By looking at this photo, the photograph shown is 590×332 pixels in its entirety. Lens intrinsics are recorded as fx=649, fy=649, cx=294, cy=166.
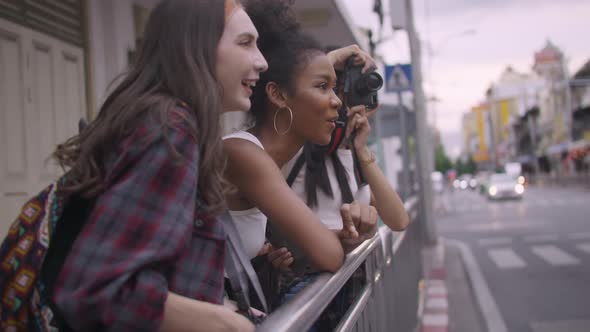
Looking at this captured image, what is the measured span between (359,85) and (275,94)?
451 mm

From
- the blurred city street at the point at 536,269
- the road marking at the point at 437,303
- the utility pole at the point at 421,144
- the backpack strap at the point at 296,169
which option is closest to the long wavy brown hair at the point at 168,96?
the backpack strap at the point at 296,169

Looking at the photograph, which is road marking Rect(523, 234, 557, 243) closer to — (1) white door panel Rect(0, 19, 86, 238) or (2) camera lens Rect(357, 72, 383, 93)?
(1) white door panel Rect(0, 19, 86, 238)

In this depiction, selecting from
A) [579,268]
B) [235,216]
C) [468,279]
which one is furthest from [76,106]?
[579,268]

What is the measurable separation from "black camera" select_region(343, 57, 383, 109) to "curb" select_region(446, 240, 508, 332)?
4.03 meters

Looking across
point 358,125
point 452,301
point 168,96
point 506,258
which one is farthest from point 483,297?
point 168,96

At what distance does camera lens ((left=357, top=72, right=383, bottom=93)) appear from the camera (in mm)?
2434

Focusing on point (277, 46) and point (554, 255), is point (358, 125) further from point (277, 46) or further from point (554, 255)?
point (554, 255)

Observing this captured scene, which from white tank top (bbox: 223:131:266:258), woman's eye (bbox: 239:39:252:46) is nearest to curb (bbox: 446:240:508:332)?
white tank top (bbox: 223:131:266:258)

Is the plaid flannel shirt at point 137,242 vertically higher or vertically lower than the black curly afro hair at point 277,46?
lower

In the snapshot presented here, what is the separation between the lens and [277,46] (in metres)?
2.20

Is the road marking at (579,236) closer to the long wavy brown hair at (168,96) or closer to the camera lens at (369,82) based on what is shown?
the camera lens at (369,82)

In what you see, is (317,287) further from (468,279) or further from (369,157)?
(468,279)

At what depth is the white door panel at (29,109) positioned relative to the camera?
157 inches

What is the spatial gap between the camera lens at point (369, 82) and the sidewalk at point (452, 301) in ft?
11.7
